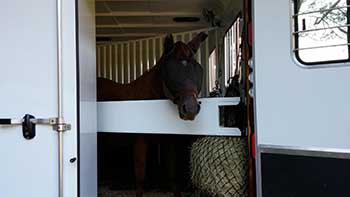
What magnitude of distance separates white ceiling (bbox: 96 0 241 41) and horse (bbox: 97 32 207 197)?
1.03 m

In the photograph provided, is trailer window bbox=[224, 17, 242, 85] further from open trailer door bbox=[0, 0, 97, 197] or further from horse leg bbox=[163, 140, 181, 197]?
open trailer door bbox=[0, 0, 97, 197]

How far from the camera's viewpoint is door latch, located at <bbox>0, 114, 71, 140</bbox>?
1.87m

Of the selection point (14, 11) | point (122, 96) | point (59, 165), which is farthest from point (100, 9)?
point (59, 165)

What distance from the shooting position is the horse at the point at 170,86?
2.35 m

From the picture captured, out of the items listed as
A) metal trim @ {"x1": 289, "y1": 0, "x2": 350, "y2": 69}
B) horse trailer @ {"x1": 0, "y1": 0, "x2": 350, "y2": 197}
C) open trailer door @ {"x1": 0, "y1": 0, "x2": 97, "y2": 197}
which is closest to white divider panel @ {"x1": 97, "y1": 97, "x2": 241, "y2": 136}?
horse trailer @ {"x1": 0, "y1": 0, "x2": 350, "y2": 197}

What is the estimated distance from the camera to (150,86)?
3.25 metres

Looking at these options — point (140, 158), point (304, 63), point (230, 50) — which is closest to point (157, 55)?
point (230, 50)

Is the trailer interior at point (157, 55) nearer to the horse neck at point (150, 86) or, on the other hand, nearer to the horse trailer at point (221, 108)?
the horse trailer at point (221, 108)

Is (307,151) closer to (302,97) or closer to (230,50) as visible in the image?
(302,97)

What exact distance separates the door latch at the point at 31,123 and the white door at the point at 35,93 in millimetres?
22

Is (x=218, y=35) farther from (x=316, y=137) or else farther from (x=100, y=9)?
(x=316, y=137)

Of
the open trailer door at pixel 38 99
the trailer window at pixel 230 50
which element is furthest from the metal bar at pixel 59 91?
the trailer window at pixel 230 50

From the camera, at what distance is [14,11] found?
193 centimetres

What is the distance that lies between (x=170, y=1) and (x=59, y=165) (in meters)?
2.68
